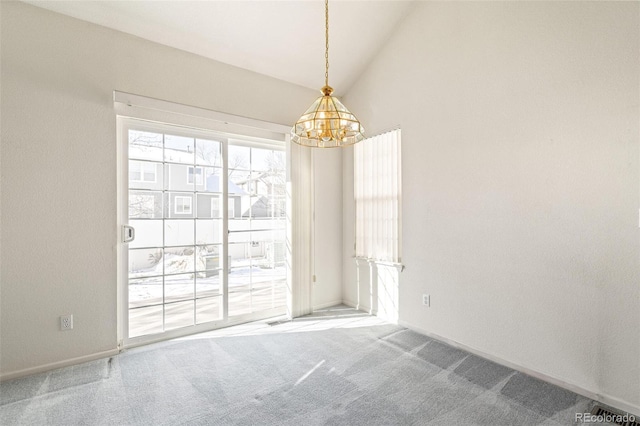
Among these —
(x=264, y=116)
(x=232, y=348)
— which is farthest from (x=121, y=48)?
(x=232, y=348)

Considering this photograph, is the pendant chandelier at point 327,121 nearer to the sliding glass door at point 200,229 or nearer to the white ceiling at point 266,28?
the white ceiling at point 266,28

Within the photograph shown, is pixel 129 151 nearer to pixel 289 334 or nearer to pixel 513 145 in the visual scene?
pixel 289 334

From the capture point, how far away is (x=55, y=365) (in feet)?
8.74

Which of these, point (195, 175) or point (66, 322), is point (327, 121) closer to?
point (195, 175)

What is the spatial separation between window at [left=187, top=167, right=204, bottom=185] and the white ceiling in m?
1.19

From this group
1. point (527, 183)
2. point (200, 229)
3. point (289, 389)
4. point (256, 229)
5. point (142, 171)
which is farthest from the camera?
point (256, 229)

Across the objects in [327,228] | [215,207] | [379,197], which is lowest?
[327,228]

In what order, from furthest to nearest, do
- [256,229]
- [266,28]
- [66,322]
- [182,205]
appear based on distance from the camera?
1. [256,229]
2. [182,205]
3. [266,28]
4. [66,322]

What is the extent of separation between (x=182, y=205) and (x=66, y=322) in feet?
4.56

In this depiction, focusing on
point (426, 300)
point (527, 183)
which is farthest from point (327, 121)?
point (426, 300)

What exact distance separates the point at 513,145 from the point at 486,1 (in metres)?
1.34

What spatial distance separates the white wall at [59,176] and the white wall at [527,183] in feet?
9.19

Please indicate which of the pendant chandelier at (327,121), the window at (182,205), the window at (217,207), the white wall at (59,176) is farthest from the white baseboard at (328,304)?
the pendant chandelier at (327,121)

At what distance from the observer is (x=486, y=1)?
2.87 metres
